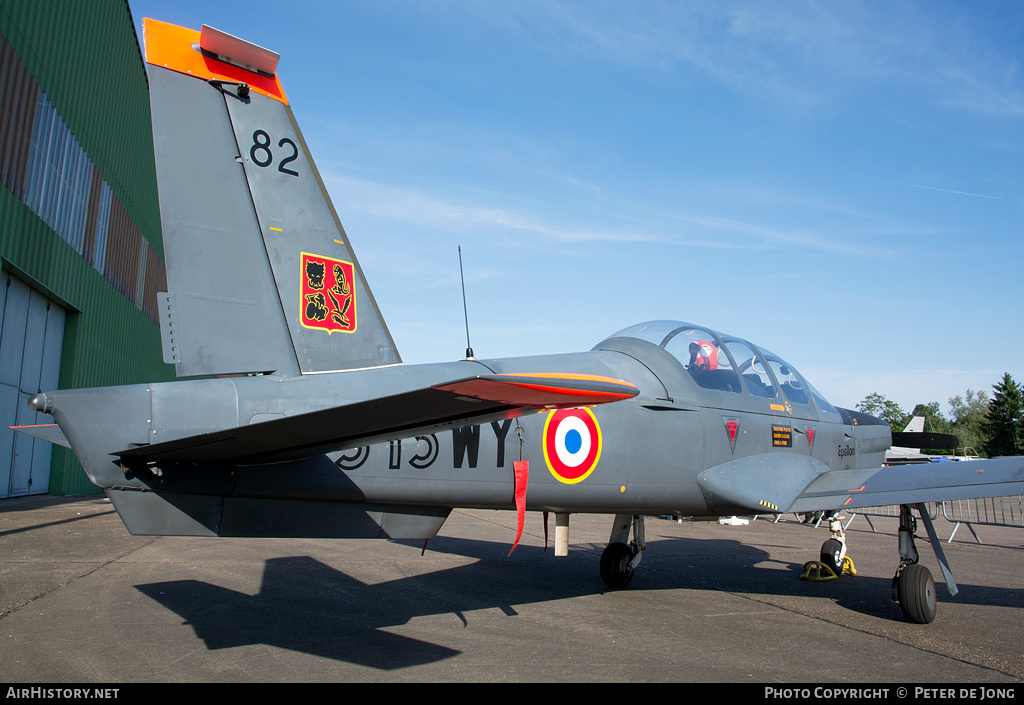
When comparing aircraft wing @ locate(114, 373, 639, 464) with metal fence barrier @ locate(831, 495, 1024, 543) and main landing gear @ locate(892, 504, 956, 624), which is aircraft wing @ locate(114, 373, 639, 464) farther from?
metal fence barrier @ locate(831, 495, 1024, 543)

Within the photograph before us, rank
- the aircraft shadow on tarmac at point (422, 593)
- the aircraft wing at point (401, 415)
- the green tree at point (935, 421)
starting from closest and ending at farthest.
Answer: the aircraft wing at point (401, 415)
the aircraft shadow on tarmac at point (422, 593)
the green tree at point (935, 421)

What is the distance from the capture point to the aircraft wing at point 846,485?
21.2 ft

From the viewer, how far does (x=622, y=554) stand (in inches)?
312

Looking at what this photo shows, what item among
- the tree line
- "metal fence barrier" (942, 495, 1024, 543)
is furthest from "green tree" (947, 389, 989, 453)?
"metal fence barrier" (942, 495, 1024, 543)

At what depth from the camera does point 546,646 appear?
508 centimetres

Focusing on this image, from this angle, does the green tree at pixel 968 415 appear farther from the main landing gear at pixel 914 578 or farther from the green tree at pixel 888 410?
the main landing gear at pixel 914 578

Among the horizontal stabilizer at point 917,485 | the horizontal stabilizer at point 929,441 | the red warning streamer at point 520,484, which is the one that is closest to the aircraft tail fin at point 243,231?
the red warning streamer at point 520,484

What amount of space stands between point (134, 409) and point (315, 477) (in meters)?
1.26

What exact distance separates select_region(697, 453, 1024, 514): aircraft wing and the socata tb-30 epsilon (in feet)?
0.08

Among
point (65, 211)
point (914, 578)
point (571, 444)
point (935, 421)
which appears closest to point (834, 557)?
point (914, 578)

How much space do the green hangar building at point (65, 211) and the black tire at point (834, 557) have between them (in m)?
16.7

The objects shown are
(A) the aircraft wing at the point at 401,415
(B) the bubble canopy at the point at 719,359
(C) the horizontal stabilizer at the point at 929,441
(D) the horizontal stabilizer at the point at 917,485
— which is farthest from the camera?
(C) the horizontal stabilizer at the point at 929,441

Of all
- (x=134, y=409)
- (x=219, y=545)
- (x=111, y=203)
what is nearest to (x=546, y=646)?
(x=134, y=409)

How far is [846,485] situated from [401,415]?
6025 mm
